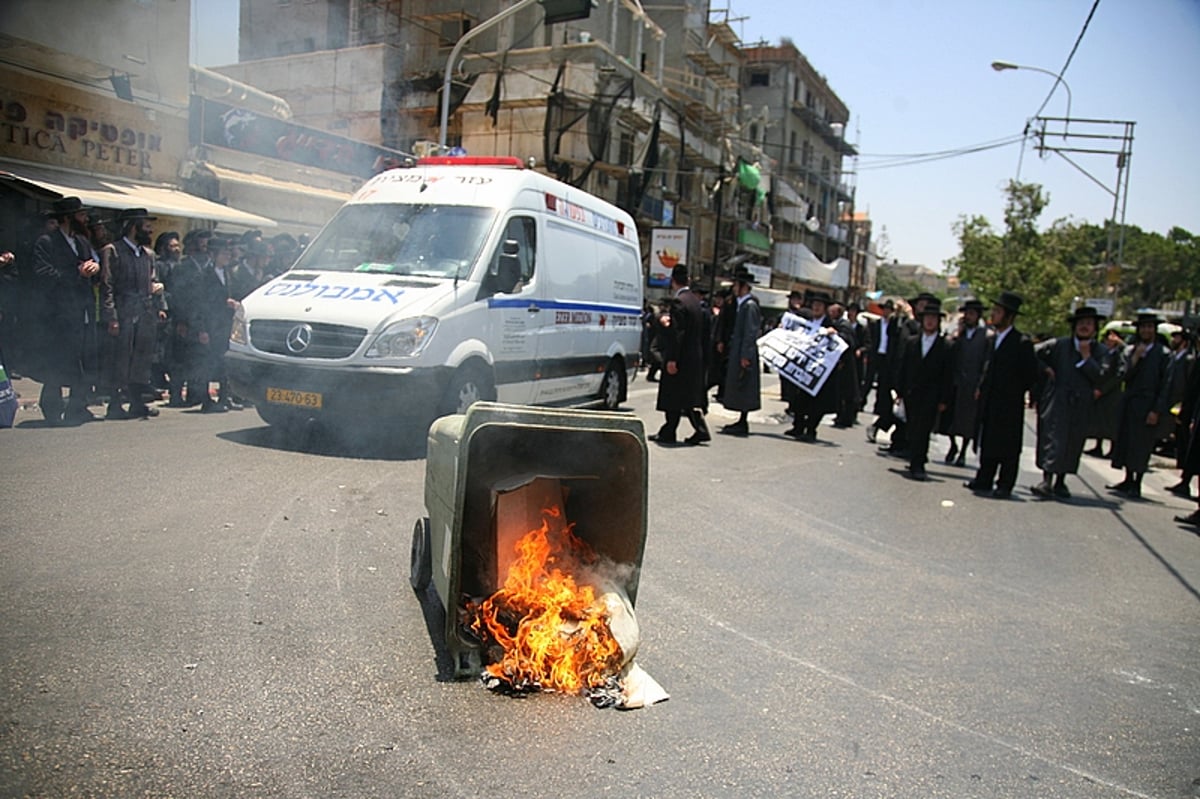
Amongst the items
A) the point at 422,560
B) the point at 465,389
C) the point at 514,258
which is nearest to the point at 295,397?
the point at 465,389

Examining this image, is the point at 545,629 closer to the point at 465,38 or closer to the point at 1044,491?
the point at 1044,491

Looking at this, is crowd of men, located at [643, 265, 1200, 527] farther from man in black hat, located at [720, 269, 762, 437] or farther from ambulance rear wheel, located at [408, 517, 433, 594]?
ambulance rear wheel, located at [408, 517, 433, 594]

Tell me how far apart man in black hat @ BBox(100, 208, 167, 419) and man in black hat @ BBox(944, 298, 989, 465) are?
7.82 meters

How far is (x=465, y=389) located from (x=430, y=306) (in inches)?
32.5

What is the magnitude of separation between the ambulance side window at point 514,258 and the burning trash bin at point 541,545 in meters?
4.04

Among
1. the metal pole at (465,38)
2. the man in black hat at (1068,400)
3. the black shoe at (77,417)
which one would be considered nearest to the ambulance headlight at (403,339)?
the black shoe at (77,417)

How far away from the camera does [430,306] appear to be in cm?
708

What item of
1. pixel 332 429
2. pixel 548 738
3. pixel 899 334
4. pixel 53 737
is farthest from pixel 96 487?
pixel 899 334

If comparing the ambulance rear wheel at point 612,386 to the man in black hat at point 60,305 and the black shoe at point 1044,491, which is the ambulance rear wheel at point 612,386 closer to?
the black shoe at point 1044,491

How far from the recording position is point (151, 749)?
269 cm

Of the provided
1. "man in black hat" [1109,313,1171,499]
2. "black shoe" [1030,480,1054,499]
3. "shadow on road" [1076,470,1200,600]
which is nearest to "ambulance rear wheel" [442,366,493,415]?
"shadow on road" [1076,470,1200,600]

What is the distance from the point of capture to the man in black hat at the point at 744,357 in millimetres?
10414

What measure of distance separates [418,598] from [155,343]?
5694 mm

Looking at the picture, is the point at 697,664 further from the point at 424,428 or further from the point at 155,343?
the point at 155,343
